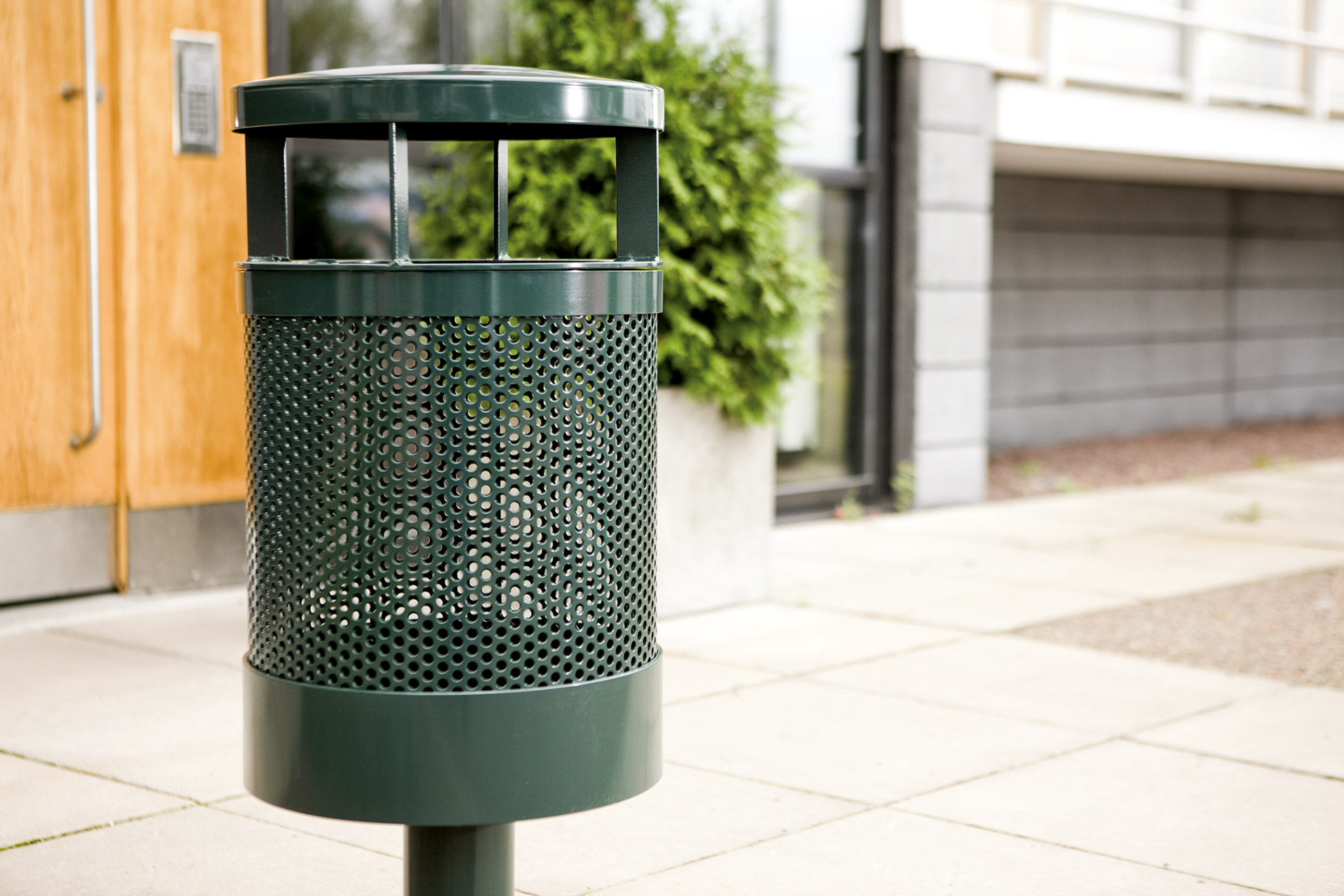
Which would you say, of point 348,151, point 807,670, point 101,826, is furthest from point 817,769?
point 348,151

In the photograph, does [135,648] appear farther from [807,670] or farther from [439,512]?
[439,512]

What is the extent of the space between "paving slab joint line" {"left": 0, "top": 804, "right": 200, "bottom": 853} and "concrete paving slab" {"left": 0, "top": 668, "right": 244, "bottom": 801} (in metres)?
0.09

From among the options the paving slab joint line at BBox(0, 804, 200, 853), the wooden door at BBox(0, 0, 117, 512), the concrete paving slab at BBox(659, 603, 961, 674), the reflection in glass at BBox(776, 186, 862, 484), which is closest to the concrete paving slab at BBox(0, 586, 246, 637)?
the wooden door at BBox(0, 0, 117, 512)

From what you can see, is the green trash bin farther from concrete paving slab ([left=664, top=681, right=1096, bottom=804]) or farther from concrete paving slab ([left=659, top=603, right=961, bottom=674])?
concrete paving slab ([left=659, top=603, right=961, bottom=674])

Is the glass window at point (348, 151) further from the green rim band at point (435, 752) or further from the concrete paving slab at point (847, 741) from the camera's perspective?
the green rim band at point (435, 752)

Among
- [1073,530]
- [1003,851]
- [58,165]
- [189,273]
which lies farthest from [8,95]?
[1073,530]

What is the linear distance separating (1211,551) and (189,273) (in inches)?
210

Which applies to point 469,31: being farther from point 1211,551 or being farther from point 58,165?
point 1211,551

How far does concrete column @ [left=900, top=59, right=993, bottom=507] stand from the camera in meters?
9.26

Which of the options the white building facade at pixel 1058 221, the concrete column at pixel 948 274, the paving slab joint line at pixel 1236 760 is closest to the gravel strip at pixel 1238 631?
the paving slab joint line at pixel 1236 760

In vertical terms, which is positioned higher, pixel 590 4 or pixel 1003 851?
pixel 590 4

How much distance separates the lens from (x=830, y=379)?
9.29 metres

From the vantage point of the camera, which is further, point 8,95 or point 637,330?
point 8,95

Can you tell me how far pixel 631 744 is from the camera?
2648 mm
